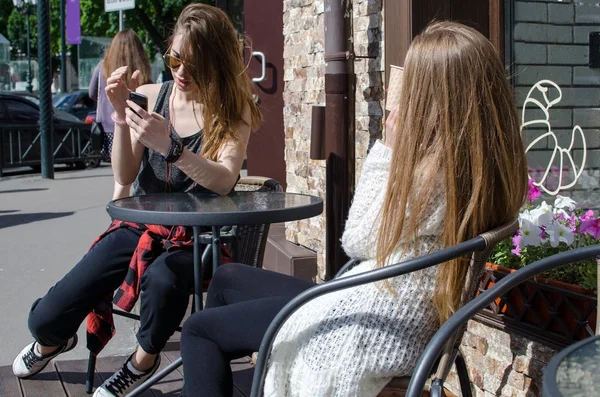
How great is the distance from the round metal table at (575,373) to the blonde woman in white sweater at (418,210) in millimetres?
578

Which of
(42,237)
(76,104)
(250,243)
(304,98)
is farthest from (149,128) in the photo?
(76,104)

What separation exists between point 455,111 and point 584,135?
1.74 meters

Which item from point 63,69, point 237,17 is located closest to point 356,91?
point 237,17

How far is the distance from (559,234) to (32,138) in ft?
40.9

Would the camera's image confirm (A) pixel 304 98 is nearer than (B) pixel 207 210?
No

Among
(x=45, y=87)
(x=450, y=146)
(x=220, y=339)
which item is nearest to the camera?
(x=450, y=146)

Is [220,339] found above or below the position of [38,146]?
below

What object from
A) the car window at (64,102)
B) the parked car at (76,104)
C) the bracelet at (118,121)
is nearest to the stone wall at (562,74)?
the bracelet at (118,121)

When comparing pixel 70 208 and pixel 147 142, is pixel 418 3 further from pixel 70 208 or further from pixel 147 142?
pixel 70 208

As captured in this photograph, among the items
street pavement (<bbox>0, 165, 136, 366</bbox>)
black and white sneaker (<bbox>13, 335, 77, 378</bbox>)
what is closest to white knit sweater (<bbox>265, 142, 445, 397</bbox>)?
black and white sneaker (<bbox>13, 335, 77, 378</bbox>)

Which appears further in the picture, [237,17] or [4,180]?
[4,180]

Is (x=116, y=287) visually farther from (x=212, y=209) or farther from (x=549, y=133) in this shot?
(x=549, y=133)

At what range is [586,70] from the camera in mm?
3553

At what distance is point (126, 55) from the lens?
6184 mm
